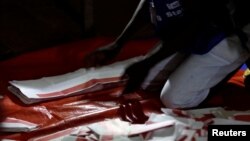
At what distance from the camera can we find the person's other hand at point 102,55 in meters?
1.56

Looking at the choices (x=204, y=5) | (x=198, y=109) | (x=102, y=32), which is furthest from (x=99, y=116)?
(x=102, y=32)

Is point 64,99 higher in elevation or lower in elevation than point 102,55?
lower

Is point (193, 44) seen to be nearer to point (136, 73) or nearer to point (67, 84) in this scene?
point (136, 73)

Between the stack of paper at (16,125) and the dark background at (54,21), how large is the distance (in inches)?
19.0

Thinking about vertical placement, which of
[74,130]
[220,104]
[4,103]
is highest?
[4,103]

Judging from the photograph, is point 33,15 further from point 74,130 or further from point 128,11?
point 74,130

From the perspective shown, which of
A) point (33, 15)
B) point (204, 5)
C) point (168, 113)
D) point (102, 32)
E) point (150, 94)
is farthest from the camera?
point (33, 15)

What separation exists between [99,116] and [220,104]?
0.42m

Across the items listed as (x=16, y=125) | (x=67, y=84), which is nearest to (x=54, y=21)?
(x=67, y=84)

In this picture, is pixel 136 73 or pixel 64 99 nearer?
pixel 136 73

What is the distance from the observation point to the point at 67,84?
1.59m

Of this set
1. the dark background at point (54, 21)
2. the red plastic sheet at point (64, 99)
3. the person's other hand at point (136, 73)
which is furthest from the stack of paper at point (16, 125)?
the dark background at point (54, 21)

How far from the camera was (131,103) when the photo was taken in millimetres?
1482

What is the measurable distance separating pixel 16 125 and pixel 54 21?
93 centimetres
